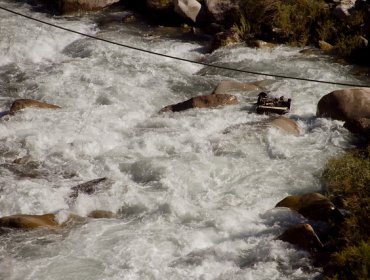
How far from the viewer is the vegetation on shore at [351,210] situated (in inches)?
178

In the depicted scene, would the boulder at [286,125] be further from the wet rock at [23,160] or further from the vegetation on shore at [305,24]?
the wet rock at [23,160]

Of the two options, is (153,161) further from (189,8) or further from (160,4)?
(160,4)

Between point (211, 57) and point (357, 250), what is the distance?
7.10 m

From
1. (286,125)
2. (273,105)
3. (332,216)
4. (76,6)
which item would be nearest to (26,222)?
(332,216)

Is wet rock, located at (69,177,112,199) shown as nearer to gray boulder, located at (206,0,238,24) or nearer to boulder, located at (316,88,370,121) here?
boulder, located at (316,88,370,121)

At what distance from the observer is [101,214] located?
614 centimetres

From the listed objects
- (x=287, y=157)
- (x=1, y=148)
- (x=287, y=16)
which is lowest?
(x=1, y=148)

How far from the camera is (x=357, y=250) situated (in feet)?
14.9

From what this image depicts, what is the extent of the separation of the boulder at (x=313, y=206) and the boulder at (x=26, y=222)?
8.96 ft

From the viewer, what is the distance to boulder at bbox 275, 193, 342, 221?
18.2ft

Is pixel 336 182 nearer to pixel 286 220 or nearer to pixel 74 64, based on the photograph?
pixel 286 220

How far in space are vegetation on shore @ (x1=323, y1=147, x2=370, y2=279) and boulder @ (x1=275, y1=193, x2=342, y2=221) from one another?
16 centimetres

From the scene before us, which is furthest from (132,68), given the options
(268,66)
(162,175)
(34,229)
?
(34,229)

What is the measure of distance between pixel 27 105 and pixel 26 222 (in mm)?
3532
